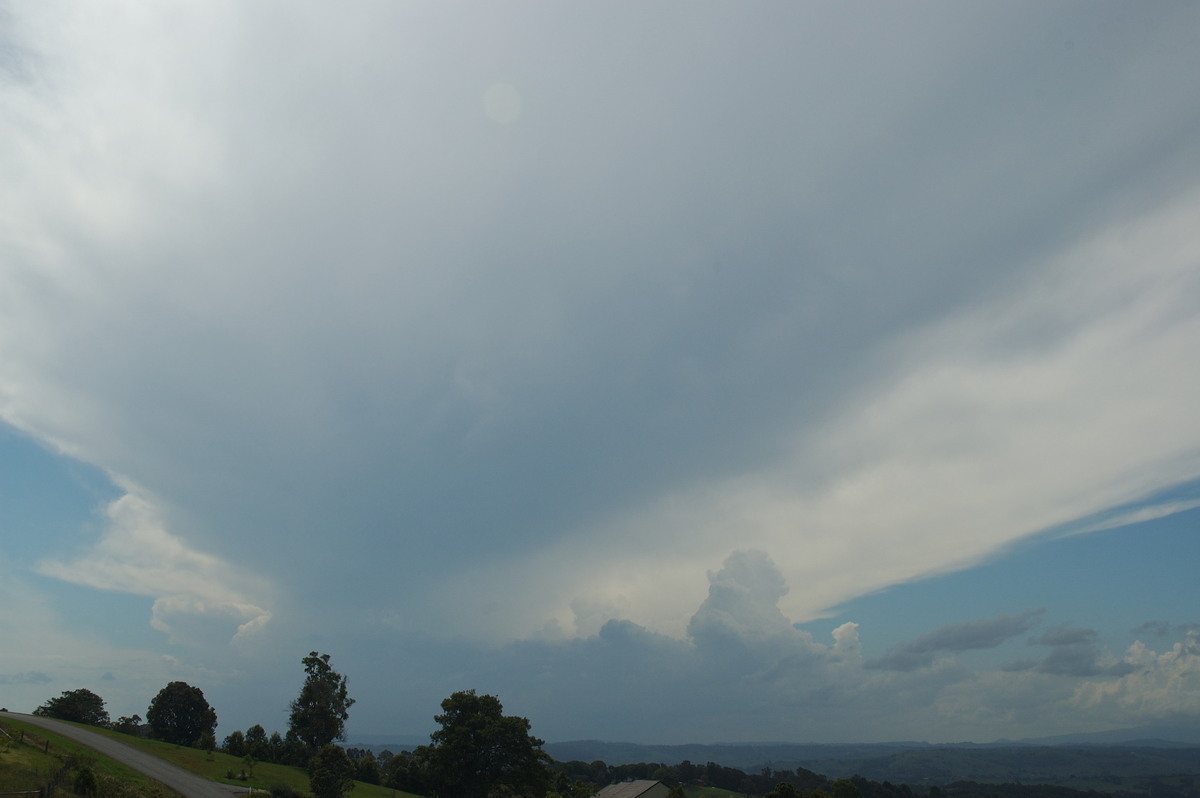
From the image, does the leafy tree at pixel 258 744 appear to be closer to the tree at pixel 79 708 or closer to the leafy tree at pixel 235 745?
the leafy tree at pixel 235 745

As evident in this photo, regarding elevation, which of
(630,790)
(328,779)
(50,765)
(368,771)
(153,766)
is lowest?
(630,790)

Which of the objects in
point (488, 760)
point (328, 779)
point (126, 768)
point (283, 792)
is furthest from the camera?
point (488, 760)

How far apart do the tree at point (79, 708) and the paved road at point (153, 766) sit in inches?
1518

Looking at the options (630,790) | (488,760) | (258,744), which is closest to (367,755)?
(258,744)

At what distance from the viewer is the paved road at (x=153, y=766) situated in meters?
59.2

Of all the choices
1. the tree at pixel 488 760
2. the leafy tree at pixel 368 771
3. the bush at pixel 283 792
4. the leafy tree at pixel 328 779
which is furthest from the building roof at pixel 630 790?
the bush at pixel 283 792

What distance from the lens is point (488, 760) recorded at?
287 ft

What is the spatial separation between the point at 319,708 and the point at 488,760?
33.7m

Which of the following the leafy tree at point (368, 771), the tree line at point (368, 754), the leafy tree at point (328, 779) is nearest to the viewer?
the leafy tree at point (328, 779)

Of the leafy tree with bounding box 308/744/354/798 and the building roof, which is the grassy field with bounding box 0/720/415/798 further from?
the building roof

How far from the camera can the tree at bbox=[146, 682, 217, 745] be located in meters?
108

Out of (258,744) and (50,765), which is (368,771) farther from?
(50,765)

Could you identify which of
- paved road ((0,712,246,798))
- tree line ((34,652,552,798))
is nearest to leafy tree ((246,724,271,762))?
tree line ((34,652,552,798))

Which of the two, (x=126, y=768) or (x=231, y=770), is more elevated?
(x=126, y=768)
